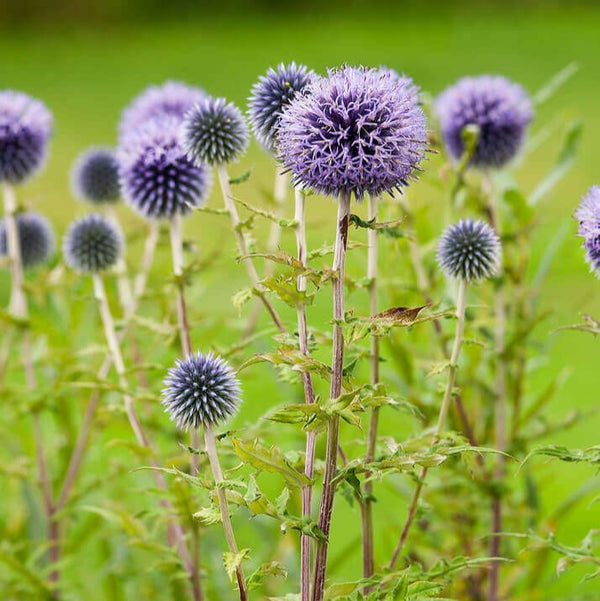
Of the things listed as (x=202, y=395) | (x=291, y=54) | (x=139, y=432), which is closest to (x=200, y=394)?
(x=202, y=395)

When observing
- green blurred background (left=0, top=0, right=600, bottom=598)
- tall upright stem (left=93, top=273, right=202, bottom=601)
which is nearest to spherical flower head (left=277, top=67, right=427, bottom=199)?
tall upright stem (left=93, top=273, right=202, bottom=601)

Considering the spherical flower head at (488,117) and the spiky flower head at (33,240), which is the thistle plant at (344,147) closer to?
the spherical flower head at (488,117)

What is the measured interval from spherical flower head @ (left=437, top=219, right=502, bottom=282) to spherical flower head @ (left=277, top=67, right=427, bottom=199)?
35 centimetres

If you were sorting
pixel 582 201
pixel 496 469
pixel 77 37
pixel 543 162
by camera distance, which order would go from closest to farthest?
1. pixel 582 201
2. pixel 496 469
3. pixel 543 162
4. pixel 77 37

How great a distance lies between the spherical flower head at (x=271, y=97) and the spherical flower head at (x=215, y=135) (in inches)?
3.1

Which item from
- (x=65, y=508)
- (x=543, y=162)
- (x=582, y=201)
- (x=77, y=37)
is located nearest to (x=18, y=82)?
(x=77, y=37)

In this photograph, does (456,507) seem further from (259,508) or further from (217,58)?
(217,58)

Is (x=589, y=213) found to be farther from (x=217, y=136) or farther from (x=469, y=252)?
(x=217, y=136)

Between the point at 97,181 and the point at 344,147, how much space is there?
1.31 metres

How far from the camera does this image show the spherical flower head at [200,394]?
1.27m

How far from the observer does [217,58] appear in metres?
9.71

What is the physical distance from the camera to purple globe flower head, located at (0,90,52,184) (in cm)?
212

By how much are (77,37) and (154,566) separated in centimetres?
1025

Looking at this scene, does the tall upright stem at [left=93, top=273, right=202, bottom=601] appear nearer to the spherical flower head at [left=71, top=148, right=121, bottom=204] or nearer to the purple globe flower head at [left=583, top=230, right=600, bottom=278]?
the spherical flower head at [left=71, top=148, right=121, bottom=204]
